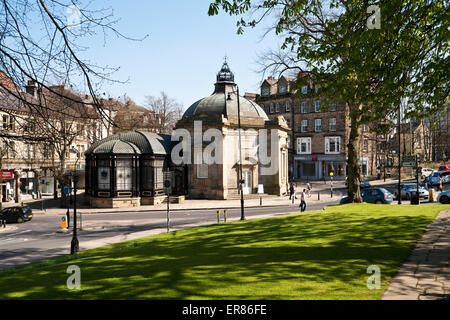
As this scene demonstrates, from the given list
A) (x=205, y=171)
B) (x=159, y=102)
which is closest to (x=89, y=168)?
(x=205, y=171)

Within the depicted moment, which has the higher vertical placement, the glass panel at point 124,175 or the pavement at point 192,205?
the glass panel at point 124,175

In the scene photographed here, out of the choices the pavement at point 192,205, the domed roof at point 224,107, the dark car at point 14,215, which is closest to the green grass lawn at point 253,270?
the dark car at point 14,215

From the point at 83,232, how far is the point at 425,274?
2098cm

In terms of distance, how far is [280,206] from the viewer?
3506 cm

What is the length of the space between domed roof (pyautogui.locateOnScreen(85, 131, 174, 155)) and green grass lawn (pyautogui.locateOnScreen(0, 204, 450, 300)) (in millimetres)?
25317

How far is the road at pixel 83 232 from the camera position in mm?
17609

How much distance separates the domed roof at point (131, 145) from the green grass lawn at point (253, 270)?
997 inches

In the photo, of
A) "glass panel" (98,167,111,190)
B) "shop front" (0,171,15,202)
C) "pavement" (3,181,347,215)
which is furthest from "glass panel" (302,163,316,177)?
"shop front" (0,171,15,202)

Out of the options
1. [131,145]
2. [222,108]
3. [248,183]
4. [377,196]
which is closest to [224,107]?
[222,108]

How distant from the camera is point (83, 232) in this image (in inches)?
910

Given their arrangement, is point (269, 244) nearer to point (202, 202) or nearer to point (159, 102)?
point (202, 202)

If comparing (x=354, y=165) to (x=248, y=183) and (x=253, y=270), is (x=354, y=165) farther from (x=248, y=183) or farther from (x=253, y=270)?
(x=248, y=183)

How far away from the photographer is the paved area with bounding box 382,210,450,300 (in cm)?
616

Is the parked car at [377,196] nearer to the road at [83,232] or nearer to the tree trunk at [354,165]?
the tree trunk at [354,165]
